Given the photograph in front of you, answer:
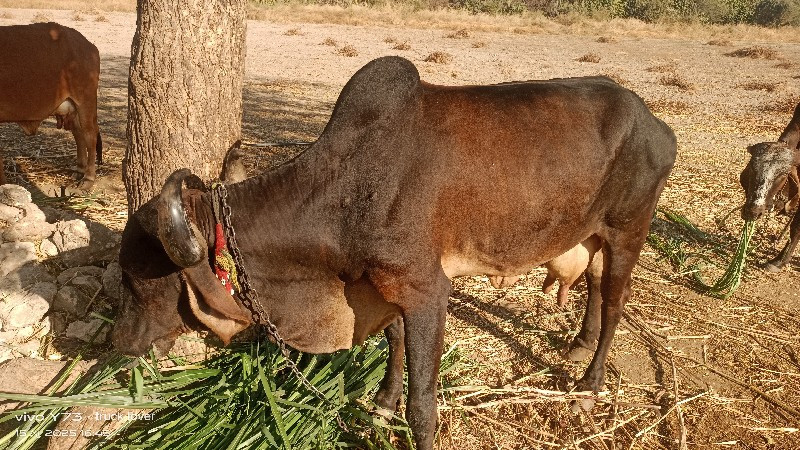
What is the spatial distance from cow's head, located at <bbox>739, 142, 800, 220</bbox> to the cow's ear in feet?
13.4

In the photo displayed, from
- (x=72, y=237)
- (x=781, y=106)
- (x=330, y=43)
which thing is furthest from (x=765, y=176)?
(x=330, y=43)

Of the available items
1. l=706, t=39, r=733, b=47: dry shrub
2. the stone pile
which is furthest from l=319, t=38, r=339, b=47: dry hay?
the stone pile

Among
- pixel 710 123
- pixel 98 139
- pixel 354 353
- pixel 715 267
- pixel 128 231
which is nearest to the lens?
pixel 128 231

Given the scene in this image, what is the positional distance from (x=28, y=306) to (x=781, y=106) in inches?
513

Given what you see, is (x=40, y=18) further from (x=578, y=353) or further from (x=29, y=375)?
(x=578, y=353)

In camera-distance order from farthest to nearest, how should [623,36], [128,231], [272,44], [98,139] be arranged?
[623,36] → [272,44] → [98,139] → [128,231]

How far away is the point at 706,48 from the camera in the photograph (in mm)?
22281

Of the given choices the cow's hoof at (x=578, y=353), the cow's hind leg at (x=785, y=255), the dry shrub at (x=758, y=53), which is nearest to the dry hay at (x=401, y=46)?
the dry shrub at (x=758, y=53)

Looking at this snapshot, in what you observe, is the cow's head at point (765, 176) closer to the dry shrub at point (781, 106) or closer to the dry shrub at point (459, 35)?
the dry shrub at point (781, 106)

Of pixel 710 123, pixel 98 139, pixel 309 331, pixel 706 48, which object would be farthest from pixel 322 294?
pixel 706 48

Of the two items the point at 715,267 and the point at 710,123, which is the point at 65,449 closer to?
the point at 715,267

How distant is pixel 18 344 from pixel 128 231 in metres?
1.56

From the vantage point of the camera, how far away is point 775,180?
493 cm

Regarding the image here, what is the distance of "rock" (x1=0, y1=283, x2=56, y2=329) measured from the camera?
346 cm
